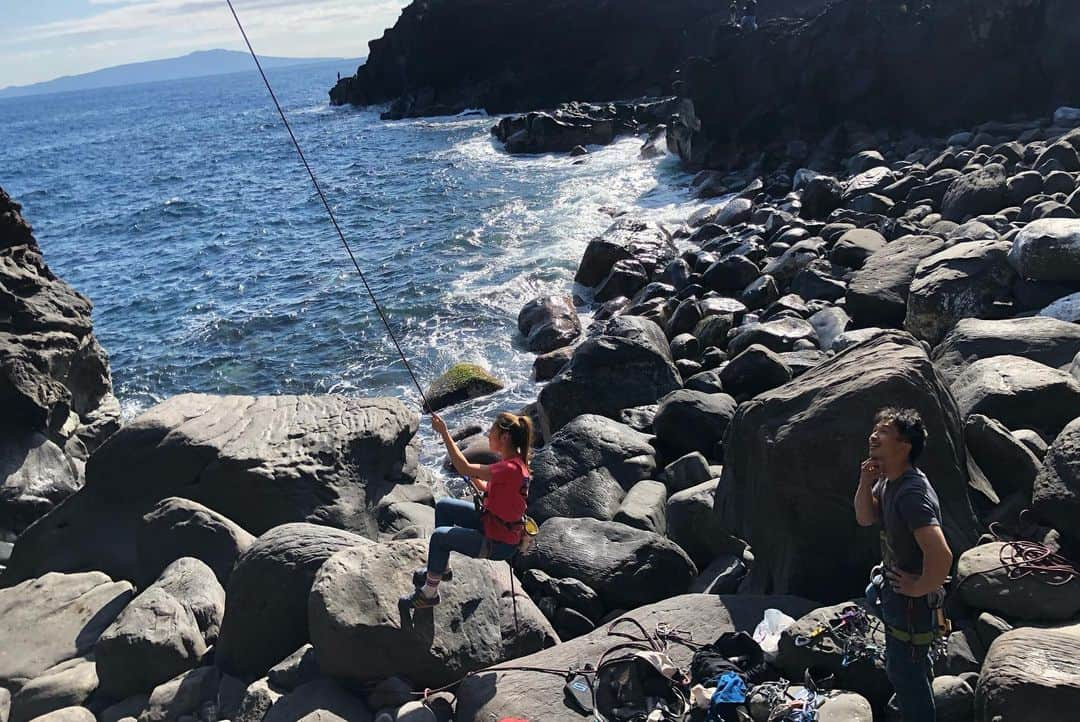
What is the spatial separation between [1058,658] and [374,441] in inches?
284

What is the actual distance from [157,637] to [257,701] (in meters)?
1.18

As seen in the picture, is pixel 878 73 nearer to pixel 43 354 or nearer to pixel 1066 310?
pixel 1066 310

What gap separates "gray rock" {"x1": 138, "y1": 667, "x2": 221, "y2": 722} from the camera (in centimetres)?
652

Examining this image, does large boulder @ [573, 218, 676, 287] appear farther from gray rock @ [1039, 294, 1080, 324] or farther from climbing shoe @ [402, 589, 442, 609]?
climbing shoe @ [402, 589, 442, 609]

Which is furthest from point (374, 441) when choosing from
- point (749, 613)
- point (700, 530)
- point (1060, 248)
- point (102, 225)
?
point (102, 225)

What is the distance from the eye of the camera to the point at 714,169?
106ft

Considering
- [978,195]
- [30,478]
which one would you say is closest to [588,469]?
[30,478]

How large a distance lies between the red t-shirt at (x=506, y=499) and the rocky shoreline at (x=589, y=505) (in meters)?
0.57

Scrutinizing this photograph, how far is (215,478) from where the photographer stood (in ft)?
31.2

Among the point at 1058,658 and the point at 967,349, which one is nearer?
the point at 1058,658

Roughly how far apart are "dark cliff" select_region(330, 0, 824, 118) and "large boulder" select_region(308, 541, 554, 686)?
50357mm

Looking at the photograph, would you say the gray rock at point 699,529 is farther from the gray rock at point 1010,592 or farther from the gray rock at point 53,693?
the gray rock at point 53,693

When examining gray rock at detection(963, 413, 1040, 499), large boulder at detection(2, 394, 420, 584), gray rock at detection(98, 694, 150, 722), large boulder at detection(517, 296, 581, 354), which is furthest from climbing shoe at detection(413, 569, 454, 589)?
large boulder at detection(517, 296, 581, 354)

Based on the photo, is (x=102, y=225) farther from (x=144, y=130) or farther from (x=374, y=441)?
(x=144, y=130)
